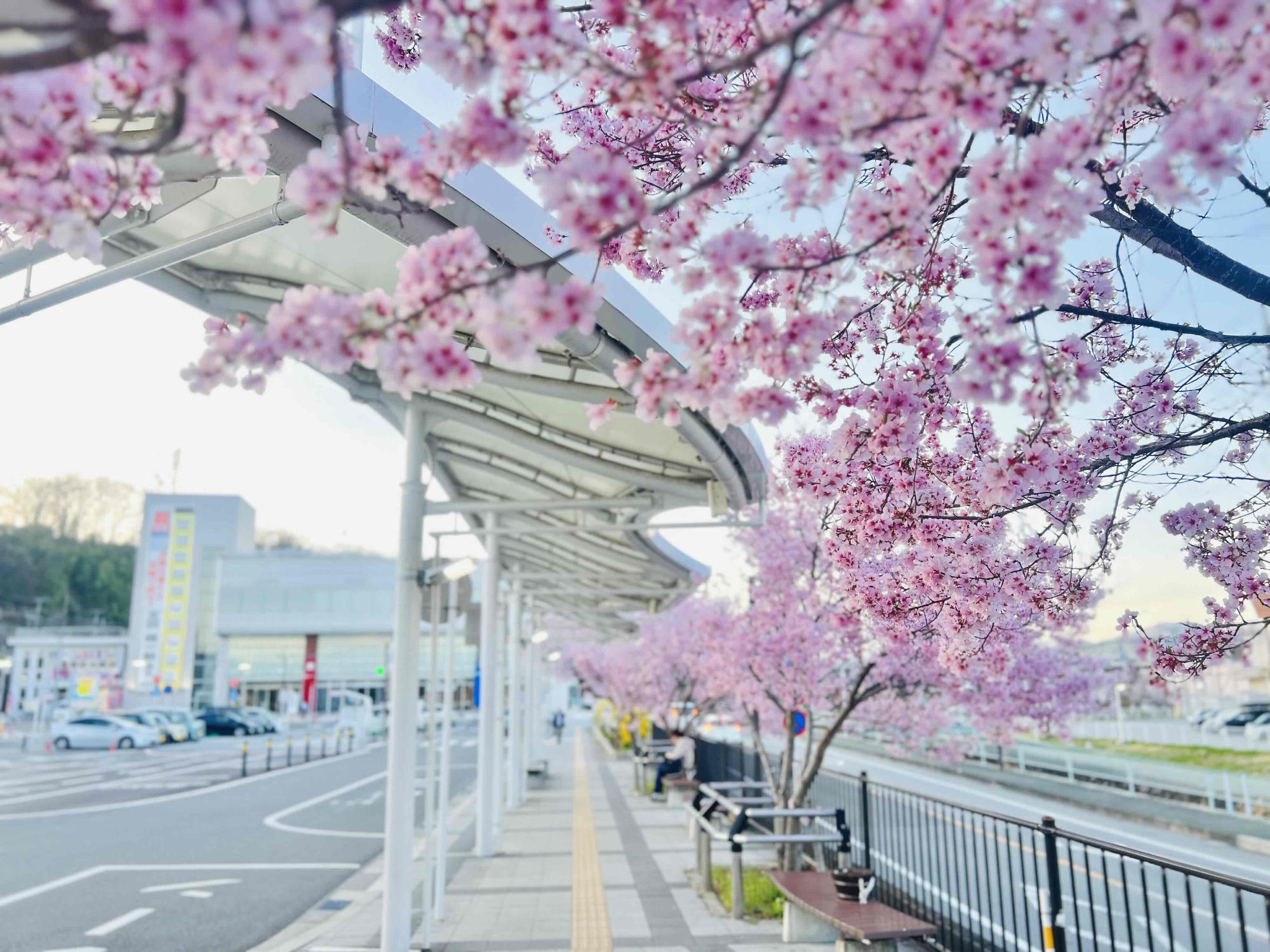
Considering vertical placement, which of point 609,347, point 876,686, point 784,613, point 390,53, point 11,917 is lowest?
point 11,917

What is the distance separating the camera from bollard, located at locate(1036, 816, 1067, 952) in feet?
15.8

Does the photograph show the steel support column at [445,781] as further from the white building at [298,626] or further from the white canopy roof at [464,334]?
the white building at [298,626]

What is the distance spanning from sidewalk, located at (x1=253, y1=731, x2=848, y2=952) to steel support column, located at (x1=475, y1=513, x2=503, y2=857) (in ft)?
1.27

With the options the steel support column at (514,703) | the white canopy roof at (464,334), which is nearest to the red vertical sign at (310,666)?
the steel support column at (514,703)

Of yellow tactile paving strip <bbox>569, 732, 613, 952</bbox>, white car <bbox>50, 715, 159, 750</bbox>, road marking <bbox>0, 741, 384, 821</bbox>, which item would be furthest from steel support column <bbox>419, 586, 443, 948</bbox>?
white car <bbox>50, 715, 159, 750</bbox>

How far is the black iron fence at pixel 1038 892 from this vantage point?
4.87 metres

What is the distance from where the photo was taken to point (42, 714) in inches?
1870

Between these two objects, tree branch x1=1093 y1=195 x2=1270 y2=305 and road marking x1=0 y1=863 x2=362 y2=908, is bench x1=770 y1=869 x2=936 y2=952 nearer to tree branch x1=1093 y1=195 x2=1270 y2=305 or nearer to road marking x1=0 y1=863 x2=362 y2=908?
tree branch x1=1093 y1=195 x2=1270 y2=305

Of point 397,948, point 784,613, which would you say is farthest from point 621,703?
point 397,948

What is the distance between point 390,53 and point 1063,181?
297cm

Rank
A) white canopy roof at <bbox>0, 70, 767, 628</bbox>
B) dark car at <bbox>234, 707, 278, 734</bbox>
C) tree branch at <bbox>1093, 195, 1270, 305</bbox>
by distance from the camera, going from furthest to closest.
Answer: dark car at <bbox>234, 707, 278, 734</bbox>, white canopy roof at <bbox>0, 70, 767, 628</bbox>, tree branch at <bbox>1093, 195, 1270, 305</bbox>

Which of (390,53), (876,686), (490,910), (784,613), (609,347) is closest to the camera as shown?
(390,53)

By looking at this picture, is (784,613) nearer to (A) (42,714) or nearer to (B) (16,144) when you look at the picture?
(B) (16,144)

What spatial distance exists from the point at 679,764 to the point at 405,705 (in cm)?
1305
